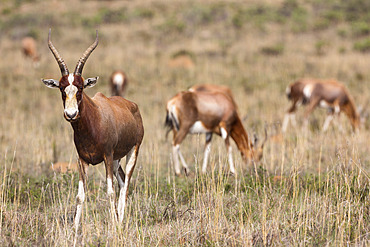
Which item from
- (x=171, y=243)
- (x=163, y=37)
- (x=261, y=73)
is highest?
(x=163, y=37)

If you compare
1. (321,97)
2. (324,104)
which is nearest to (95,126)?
(321,97)

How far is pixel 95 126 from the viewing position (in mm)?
4609

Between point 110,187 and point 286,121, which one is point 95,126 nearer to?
point 110,187

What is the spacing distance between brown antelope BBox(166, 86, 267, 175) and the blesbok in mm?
3020

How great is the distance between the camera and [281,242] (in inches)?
169

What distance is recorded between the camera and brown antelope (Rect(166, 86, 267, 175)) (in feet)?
28.3

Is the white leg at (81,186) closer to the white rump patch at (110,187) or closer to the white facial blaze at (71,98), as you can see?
the white rump patch at (110,187)

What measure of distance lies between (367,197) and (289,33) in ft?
A: 89.2

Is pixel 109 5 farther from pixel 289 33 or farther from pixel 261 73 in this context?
pixel 261 73

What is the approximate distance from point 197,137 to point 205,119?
6.59 ft

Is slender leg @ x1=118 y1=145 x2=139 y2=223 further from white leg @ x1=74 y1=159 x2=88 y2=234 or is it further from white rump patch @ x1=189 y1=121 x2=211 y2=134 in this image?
white rump patch @ x1=189 y1=121 x2=211 y2=134

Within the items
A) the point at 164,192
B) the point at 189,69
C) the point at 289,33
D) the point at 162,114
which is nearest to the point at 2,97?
the point at 162,114

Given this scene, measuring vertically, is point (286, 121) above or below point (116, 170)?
below

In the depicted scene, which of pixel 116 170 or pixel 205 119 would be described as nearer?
Answer: pixel 116 170
